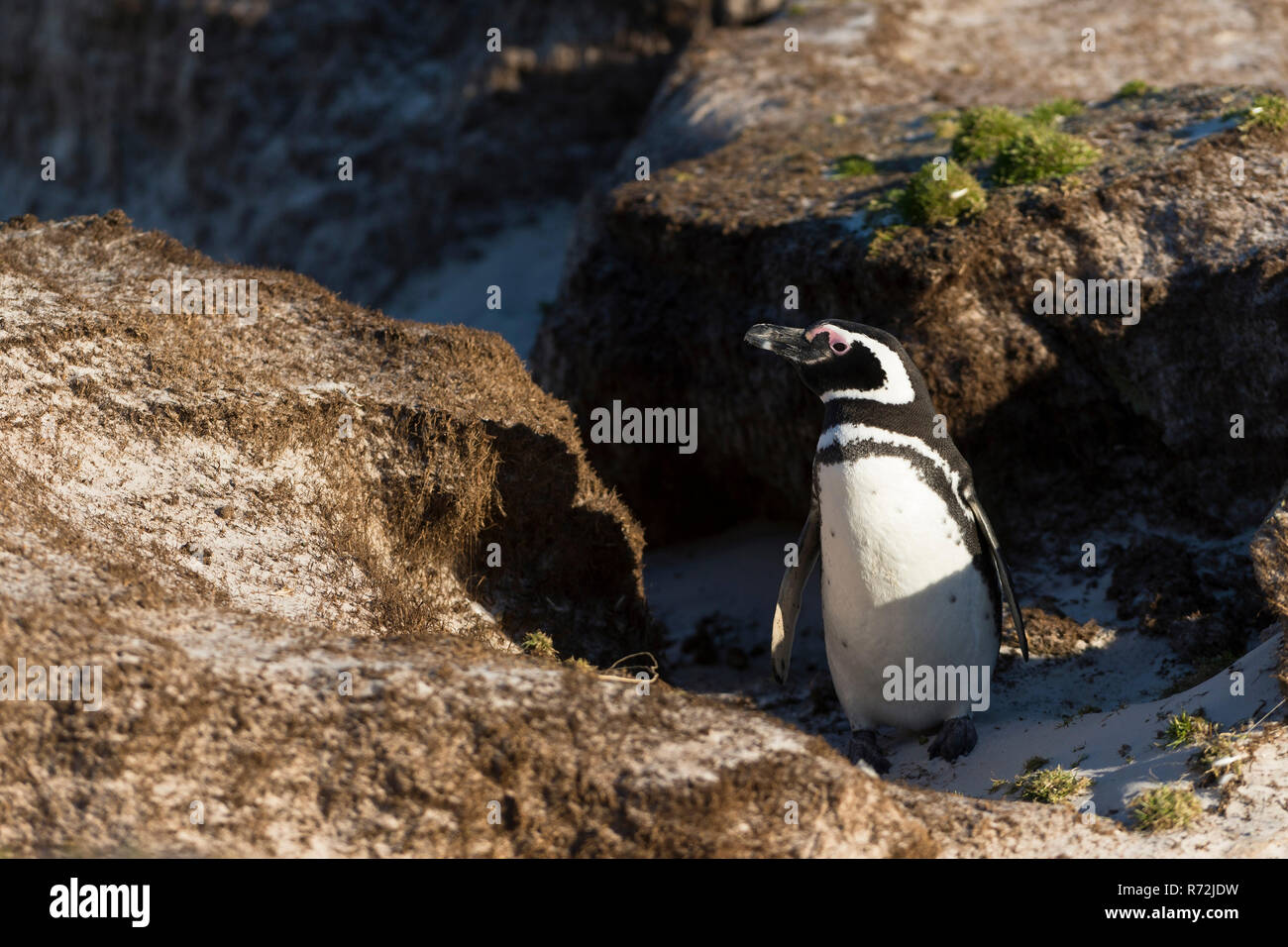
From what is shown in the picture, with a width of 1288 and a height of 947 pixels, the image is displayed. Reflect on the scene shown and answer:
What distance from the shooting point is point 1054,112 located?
1020 cm

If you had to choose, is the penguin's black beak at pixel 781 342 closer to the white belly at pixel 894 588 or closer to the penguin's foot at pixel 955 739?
the white belly at pixel 894 588

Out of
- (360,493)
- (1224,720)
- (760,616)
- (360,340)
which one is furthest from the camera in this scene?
(760,616)

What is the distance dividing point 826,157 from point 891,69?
2779 millimetres

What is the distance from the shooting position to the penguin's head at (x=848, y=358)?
671 centimetres

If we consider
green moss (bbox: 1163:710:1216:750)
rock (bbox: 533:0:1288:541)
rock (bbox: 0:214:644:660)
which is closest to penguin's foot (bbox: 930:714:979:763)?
green moss (bbox: 1163:710:1216:750)

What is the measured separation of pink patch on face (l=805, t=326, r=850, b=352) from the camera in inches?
264

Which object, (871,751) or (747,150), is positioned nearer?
(871,751)

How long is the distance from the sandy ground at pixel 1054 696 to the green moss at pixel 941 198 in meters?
2.45

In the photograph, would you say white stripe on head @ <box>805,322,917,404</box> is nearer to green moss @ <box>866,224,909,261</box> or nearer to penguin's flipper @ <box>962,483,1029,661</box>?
penguin's flipper @ <box>962,483,1029,661</box>

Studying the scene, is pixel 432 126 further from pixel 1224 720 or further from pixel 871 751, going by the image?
pixel 1224 720

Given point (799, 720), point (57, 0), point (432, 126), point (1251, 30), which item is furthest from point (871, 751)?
point (57, 0)

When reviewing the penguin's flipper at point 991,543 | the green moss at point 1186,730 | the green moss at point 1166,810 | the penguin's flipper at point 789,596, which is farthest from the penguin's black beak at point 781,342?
the green moss at point 1166,810

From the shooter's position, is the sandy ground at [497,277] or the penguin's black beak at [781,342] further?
the sandy ground at [497,277]

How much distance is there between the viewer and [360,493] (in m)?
7.00
